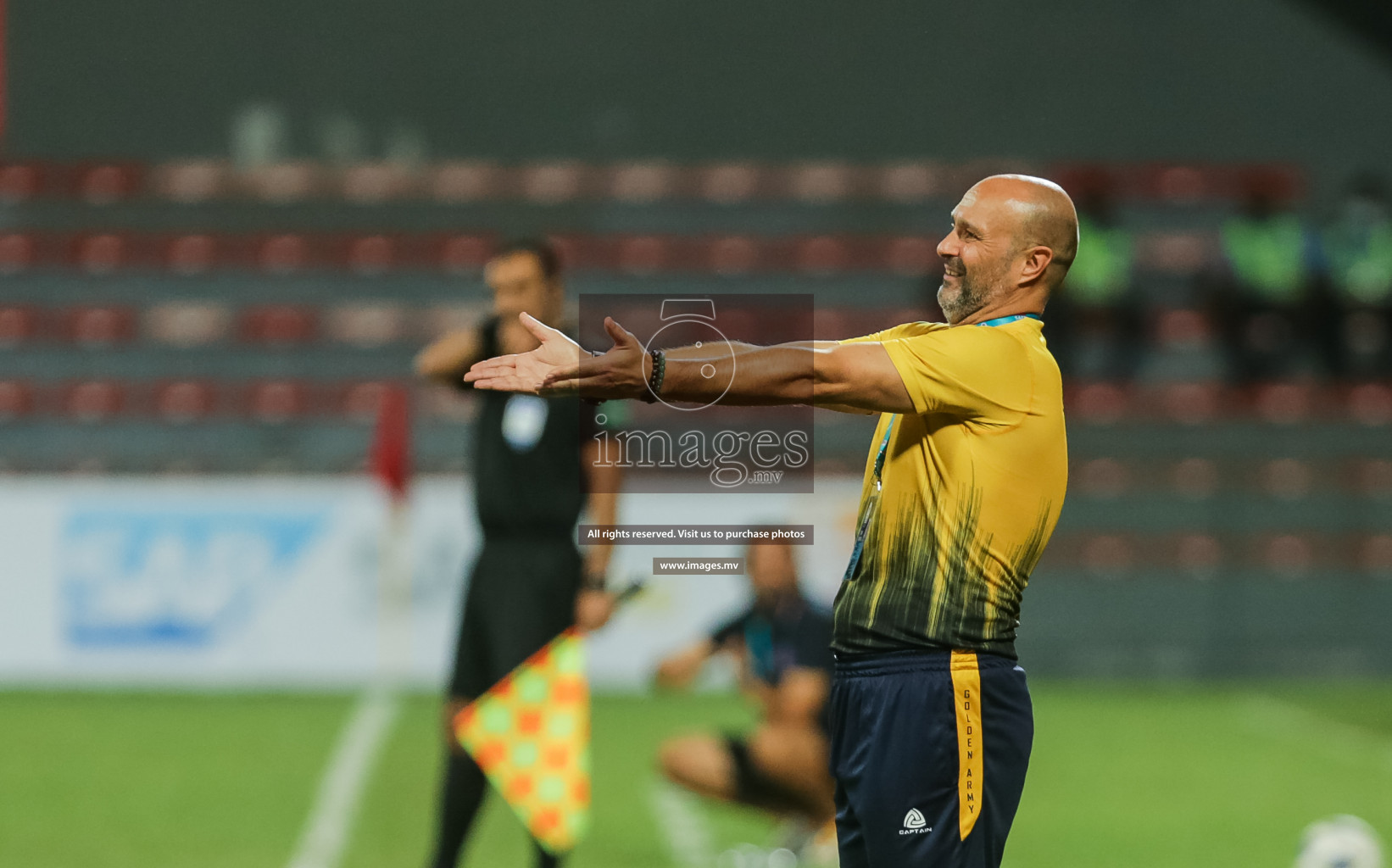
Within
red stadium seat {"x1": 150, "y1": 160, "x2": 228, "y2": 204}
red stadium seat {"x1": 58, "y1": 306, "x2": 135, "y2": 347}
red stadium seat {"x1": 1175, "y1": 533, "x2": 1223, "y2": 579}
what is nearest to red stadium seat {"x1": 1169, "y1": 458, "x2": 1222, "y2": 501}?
red stadium seat {"x1": 1175, "y1": 533, "x2": 1223, "y2": 579}

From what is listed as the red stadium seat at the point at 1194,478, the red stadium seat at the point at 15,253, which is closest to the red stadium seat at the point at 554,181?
the red stadium seat at the point at 15,253

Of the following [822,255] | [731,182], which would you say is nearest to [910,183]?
[822,255]

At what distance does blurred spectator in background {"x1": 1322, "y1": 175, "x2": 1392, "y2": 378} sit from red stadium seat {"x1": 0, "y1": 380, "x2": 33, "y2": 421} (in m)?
11.1

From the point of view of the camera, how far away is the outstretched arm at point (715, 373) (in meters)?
2.77

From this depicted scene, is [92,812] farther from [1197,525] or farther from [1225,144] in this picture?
[1225,144]

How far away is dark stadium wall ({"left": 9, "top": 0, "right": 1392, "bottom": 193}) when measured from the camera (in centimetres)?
1617

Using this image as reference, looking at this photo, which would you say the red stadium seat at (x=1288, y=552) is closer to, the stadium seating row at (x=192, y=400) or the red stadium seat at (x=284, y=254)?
the stadium seating row at (x=192, y=400)

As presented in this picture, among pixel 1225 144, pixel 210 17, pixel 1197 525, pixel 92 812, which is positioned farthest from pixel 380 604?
pixel 1225 144

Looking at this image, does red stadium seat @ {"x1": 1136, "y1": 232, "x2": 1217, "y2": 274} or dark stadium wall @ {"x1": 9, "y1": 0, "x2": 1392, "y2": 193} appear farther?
dark stadium wall @ {"x1": 9, "y1": 0, "x2": 1392, "y2": 193}

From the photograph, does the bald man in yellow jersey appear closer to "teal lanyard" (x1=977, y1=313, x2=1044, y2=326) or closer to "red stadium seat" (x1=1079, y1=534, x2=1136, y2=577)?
"teal lanyard" (x1=977, y1=313, x2=1044, y2=326)

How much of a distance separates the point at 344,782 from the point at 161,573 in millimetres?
3381

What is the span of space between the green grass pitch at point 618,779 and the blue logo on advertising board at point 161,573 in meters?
0.46

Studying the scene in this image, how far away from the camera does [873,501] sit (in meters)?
3.17

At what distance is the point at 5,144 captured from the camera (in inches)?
632
